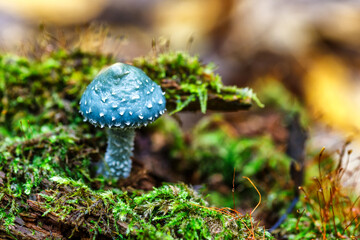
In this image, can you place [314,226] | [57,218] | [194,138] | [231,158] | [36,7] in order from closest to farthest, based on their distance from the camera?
1. [57,218]
2. [314,226]
3. [231,158]
4. [194,138]
5. [36,7]

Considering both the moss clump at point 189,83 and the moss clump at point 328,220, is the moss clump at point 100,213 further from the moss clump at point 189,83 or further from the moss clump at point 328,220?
the moss clump at point 189,83

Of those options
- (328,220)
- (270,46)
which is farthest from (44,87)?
(270,46)

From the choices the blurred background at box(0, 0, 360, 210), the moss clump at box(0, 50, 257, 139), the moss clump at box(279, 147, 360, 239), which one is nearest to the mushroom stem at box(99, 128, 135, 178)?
the moss clump at box(0, 50, 257, 139)

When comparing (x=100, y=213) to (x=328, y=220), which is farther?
(x=328, y=220)

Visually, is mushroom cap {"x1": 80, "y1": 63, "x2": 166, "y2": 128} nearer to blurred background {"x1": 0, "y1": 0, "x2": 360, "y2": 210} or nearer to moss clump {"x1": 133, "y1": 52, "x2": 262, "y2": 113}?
moss clump {"x1": 133, "y1": 52, "x2": 262, "y2": 113}

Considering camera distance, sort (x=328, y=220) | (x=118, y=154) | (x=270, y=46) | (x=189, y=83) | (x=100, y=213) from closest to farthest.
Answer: (x=100, y=213)
(x=328, y=220)
(x=118, y=154)
(x=189, y=83)
(x=270, y=46)

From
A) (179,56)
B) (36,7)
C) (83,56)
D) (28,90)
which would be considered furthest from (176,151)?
(36,7)

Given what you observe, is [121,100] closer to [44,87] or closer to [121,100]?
[121,100]

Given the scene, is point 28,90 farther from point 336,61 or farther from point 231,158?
point 336,61
